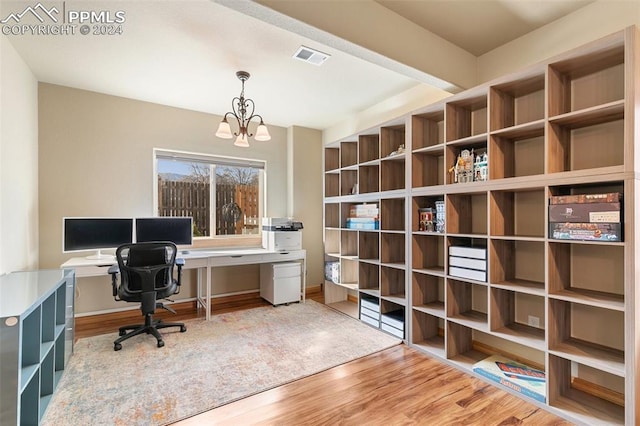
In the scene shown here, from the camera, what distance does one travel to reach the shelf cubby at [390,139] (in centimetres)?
328

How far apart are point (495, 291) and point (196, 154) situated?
3791 mm

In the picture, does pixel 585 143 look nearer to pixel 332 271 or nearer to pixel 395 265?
pixel 395 265

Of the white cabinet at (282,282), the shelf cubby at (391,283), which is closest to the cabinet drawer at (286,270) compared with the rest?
the white cabinet at (282,282)

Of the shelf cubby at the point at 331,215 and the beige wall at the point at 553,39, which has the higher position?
the beige wall at the point at 553,39

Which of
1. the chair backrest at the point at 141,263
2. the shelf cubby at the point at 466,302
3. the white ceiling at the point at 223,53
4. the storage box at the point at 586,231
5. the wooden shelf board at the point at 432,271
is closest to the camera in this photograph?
the storage box at the point at 586,231

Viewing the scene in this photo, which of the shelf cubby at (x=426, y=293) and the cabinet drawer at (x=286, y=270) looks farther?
the cabinet drawer at (x=286, y=270)

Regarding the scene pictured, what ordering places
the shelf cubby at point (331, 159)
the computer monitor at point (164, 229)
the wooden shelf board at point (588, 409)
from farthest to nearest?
the shelf cubby at point (331, 159), the computer monitor at point (164, 229), the wooden shelf board at point (588, 409)

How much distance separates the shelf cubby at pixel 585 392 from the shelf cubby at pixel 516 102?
1711 millimetres

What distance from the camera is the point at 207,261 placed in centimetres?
349

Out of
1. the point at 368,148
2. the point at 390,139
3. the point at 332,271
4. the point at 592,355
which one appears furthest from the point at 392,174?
the point at 592,355

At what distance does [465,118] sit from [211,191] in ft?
10.9

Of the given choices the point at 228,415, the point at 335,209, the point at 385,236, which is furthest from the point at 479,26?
the point at 228,415

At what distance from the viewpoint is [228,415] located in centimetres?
186

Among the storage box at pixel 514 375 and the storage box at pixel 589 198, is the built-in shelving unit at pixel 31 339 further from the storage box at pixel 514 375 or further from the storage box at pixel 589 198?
the storage box at pixel 589 198
